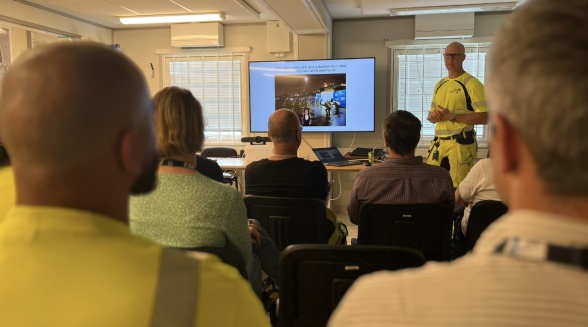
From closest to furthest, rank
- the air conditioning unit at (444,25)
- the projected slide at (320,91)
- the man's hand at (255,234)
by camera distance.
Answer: the man's hand at (255,234), the air conditioning unit at (444,25), the projected slide at (320,91)

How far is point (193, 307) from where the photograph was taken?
66 cm

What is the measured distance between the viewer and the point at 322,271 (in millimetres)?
1556

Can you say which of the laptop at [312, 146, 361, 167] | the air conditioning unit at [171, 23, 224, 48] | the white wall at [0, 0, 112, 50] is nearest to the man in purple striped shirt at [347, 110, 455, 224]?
the laptop at [312, 146, 361, 167]

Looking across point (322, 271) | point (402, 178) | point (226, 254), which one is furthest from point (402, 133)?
point (226, 254)

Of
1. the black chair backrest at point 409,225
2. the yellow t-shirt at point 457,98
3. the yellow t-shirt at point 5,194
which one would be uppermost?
the yellow t-shirt at point 457,98

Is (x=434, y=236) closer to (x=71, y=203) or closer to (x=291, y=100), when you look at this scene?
(x=71, y=203)

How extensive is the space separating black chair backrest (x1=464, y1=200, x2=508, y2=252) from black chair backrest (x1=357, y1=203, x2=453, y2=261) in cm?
12

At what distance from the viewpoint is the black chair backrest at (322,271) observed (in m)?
1.50

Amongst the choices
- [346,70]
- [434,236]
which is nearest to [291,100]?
[346,70]

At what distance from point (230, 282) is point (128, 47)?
657 centimetres

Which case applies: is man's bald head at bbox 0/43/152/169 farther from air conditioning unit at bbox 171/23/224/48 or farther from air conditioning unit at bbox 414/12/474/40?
air conditioning unit at bbox 171/23/224/48

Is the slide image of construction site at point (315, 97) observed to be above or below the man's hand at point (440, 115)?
above

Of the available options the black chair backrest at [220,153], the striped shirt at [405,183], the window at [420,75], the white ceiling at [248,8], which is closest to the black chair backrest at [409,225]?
the striped shirt at [405,183]

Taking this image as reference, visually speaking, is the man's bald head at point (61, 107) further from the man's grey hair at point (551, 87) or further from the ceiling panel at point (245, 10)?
the ceiling panel at point (245, 10)
